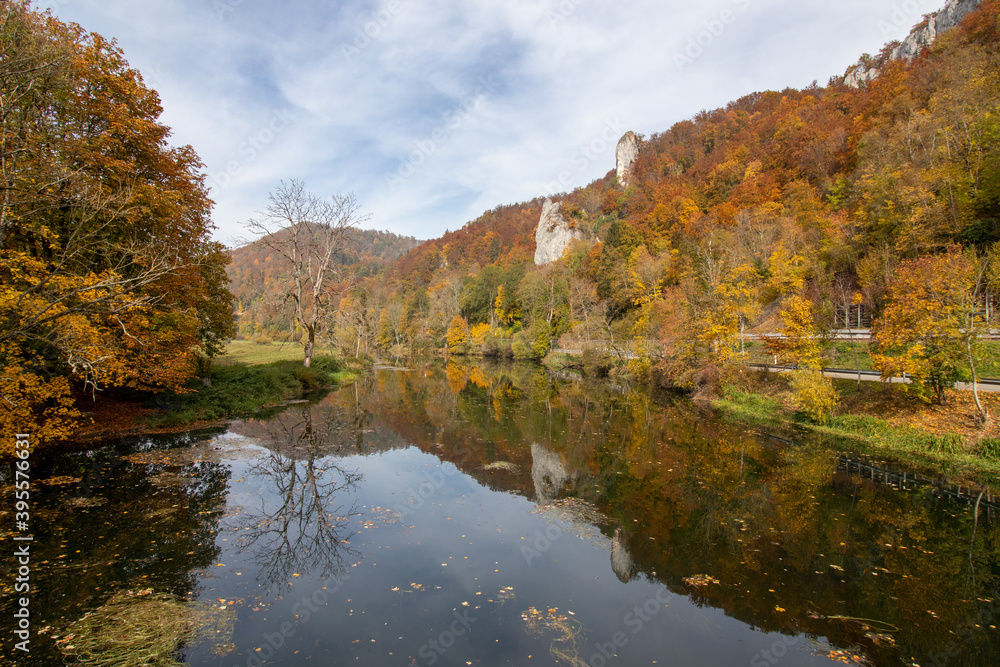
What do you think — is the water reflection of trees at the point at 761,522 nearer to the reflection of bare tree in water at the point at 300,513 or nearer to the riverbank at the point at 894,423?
the riverbank at the point at 894,423

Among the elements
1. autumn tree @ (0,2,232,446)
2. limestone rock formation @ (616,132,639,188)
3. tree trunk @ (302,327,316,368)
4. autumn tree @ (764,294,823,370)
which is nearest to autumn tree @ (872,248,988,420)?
autumn tree @ (764,294,823,370)

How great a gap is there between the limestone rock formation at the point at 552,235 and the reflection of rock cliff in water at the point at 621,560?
73.8 metres

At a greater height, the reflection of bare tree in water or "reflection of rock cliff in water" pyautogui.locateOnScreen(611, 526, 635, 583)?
the reflection of bare tree in water

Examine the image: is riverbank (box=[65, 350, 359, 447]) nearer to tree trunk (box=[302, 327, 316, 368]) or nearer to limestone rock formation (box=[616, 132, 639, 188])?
tree trunk (box=[302, 327, 316, 368])

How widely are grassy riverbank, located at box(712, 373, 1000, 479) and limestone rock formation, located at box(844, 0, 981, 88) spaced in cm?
5593

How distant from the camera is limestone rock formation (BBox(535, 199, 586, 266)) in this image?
82.7 metres

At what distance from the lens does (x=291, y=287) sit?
26.7 m

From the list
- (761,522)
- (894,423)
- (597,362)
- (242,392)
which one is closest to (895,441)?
(894,423)

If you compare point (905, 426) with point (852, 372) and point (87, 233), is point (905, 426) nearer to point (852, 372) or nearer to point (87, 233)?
point (852, 372)

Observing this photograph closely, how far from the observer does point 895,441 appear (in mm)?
14938

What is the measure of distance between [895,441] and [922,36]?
7497 cm

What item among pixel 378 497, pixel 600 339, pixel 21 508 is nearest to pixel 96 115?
pixel 21 508

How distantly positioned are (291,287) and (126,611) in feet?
75.9

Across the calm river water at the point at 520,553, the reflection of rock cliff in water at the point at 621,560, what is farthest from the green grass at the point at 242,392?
the reflection of rock cliff in water at the point at 621,560
